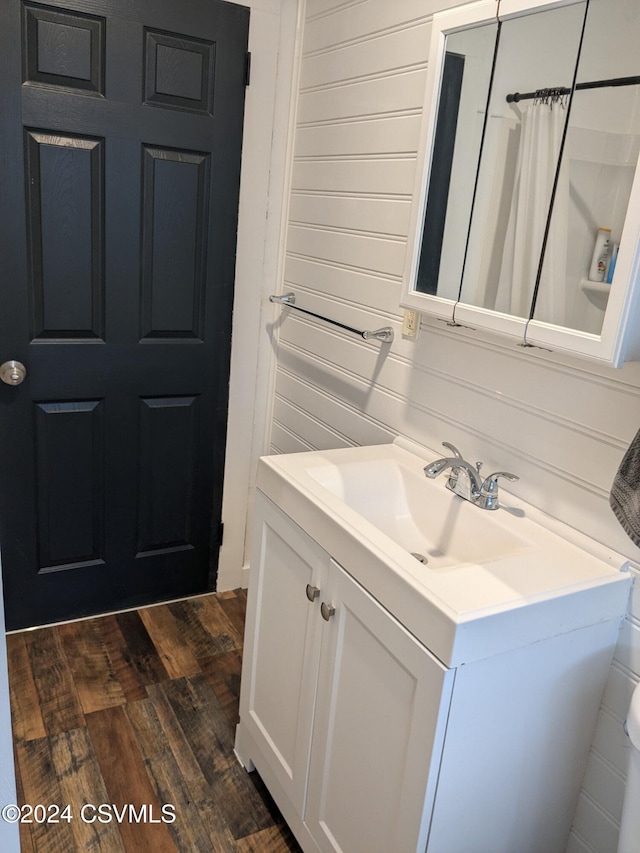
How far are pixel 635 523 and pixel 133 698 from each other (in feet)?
5.28

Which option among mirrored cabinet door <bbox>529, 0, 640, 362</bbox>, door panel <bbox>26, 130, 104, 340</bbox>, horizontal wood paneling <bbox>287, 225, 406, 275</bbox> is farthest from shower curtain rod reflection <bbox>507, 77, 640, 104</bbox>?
door panel <bbox>26, 130, 104, 340</bbox>

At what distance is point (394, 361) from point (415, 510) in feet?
1.47

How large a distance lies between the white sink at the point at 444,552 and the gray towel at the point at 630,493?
0.16 metres

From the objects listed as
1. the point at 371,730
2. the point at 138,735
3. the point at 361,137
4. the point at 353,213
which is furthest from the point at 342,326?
the point at 138,735

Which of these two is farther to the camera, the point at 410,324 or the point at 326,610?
the point at 410,324

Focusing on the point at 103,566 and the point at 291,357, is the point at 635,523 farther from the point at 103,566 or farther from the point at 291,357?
the point at 103,566

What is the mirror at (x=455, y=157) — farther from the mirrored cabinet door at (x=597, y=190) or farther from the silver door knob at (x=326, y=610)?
the silver door knob at (x=326, y=610)

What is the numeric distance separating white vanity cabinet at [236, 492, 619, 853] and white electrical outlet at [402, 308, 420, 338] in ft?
1.86

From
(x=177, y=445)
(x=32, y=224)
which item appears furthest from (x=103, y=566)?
(x=32, y=224)

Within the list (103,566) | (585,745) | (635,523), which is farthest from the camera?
(103,566)

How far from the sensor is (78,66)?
6.53 feet

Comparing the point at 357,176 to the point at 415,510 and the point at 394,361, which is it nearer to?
the point at 394,361

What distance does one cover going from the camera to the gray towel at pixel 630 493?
1110mm

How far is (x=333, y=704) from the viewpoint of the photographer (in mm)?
1442
